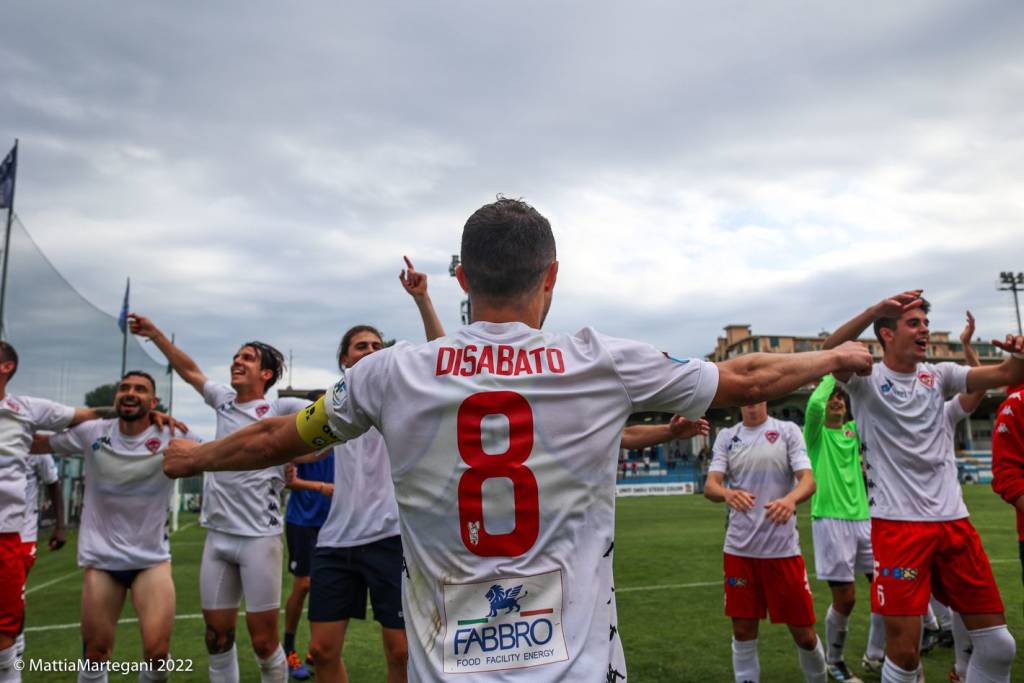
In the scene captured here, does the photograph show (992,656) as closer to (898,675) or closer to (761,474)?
(898,675)

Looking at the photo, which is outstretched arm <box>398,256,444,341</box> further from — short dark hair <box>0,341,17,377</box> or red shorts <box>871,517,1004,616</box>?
short dark hair <box>0,341,17,377</box>

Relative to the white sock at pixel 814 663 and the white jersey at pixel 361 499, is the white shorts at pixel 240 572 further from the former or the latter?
the white sock at pixel 814 663

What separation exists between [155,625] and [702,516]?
21.9 meters

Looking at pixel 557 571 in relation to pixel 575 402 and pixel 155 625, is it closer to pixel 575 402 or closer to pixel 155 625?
pixel 575 402

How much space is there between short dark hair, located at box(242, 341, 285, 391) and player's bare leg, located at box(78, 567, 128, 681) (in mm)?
1974

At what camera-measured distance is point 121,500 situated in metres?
5.79

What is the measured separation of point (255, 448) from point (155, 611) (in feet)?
12.9

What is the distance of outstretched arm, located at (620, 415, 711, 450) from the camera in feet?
11.8

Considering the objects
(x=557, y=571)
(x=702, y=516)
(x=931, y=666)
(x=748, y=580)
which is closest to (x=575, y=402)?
(x=557, y=571)

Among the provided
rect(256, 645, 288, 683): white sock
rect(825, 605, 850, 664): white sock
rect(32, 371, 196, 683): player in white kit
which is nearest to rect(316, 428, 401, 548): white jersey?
rect(256, 645, 288, 683): white sock

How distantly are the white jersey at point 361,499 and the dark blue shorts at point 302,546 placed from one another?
2.74 metres

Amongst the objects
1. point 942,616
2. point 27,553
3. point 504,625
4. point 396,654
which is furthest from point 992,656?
point 27,553

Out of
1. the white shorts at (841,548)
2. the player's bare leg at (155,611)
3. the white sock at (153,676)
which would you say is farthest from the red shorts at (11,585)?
the white shorts at (841,548)

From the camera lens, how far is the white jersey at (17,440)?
582 centimetres
